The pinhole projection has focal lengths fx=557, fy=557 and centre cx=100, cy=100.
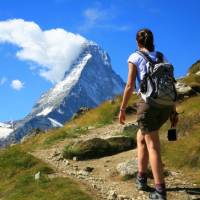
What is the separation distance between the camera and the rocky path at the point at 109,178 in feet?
43.6

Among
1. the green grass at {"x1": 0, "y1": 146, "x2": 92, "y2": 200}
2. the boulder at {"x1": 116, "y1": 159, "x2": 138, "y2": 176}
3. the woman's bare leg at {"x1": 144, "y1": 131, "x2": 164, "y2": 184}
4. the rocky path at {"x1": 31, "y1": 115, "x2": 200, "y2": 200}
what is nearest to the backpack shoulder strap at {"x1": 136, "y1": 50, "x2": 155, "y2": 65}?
the woman's bare leg at {"x1": 144, "y1": 131, "x2": 164, "y2": 184}

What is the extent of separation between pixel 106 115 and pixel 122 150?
12.3m

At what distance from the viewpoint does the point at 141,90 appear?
11180 mm

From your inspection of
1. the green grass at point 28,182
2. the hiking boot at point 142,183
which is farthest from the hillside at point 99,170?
the hiking boot at point 142,183

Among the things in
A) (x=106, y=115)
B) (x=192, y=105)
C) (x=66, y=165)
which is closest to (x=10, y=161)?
(x=66, y=165)

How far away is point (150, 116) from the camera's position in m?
11.2

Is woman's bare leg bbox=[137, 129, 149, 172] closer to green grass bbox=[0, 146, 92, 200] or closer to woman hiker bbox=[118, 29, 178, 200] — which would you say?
woman hiker bbox=[118, 29, 178, 200]

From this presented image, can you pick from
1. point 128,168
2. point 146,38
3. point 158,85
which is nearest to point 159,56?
point 146,38

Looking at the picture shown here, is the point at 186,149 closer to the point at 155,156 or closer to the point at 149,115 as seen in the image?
the point at 155,156

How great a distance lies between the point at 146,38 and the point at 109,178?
5.75 meters

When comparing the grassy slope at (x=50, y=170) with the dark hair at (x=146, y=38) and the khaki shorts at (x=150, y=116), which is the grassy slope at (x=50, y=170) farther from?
the dark hair at (x=146, y=38)

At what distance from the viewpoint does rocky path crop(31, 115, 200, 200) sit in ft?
43.6

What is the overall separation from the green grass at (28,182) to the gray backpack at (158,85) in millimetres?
3414

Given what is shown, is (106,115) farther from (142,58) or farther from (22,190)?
(142,58)
